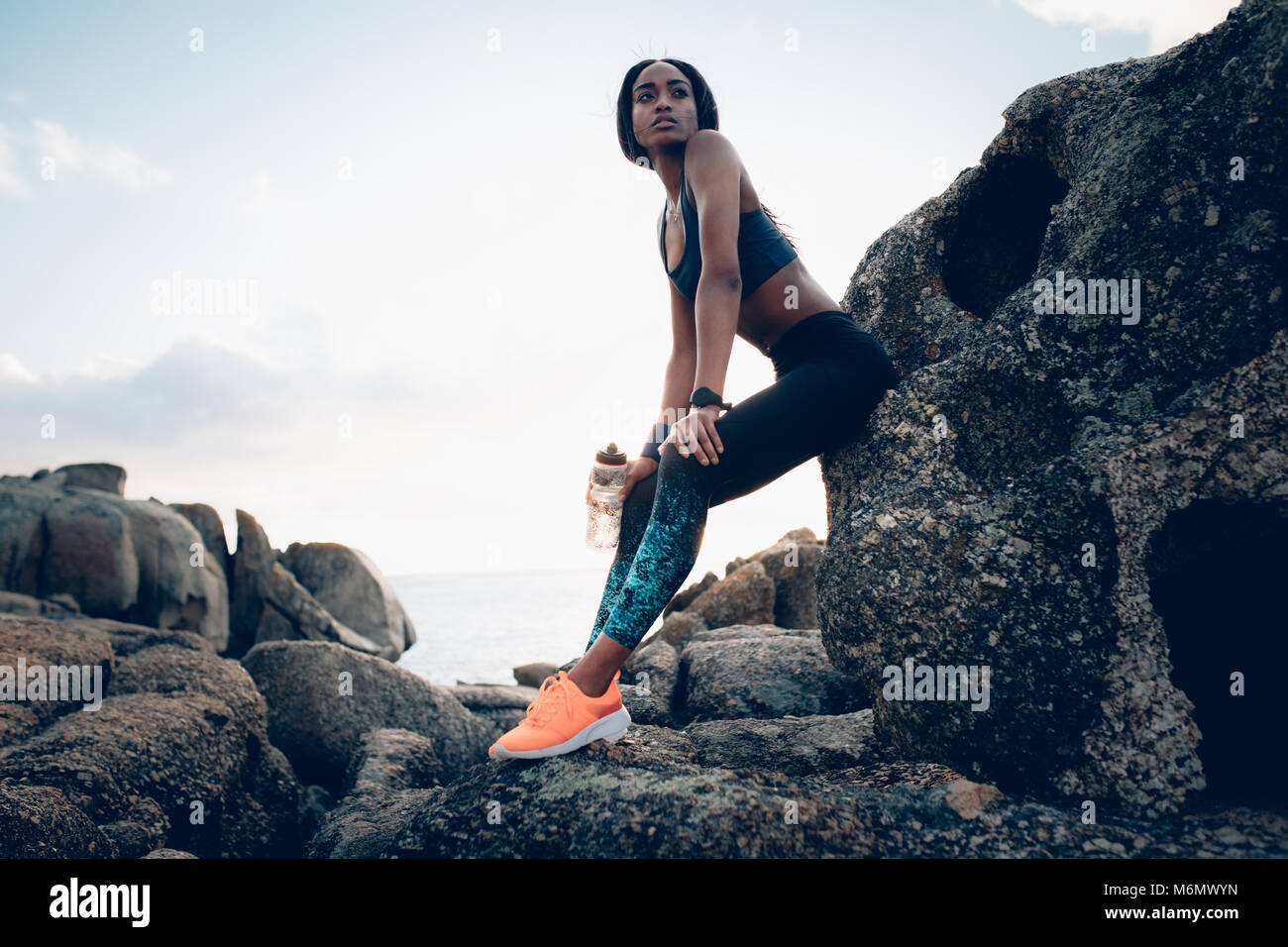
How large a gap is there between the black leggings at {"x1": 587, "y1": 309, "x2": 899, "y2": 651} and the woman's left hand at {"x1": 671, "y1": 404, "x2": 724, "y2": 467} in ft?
0.16

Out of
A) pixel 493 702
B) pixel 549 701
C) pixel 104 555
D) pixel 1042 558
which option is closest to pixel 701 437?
pixel 549 701

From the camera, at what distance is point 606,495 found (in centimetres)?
415

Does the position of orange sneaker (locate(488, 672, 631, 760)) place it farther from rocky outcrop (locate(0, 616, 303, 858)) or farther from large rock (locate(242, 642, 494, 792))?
large rock (locate(242, 642, 494, 792))

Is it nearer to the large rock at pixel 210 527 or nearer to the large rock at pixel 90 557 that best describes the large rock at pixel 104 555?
the large rock at pixel 90 557

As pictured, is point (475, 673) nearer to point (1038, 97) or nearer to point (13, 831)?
point (13, 831)

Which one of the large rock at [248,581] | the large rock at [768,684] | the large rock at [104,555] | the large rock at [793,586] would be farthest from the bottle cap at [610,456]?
the large rock at [248,581]

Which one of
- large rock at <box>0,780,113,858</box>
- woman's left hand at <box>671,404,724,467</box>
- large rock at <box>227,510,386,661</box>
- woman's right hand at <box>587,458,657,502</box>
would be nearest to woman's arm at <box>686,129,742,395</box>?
woman's left hand at <box>671,404,724,467</box>

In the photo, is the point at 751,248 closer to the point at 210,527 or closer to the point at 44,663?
the point at 44,663

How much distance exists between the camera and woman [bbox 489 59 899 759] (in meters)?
3.43

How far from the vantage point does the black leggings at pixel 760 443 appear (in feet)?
11.2

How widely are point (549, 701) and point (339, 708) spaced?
4.72 metres
